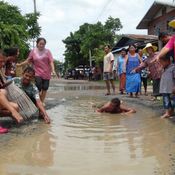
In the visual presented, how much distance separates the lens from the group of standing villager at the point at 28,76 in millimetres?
6082

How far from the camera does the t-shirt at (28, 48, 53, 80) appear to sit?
8727mm

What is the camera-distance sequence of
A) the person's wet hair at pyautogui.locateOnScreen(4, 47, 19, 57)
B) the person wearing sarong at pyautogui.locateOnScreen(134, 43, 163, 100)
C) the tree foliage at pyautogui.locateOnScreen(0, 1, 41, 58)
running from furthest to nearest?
the tree foliage at pyautogui.locateOnScreen(0, 1, 41, 58) < the person wearing sarong at pyautogui.locateOnScreen(134, 43, 163, 100) < the person's wet hair at pyautogui.locateOnScreen(4, 47, 19, 57)

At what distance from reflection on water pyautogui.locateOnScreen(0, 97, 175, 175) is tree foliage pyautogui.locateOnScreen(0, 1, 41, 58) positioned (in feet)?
69.0

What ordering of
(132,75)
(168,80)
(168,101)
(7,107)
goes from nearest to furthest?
(7,107)
(168,80)
(168,101)
(132,75)

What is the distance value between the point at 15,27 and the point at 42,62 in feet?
74.1

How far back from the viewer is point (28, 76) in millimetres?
6875

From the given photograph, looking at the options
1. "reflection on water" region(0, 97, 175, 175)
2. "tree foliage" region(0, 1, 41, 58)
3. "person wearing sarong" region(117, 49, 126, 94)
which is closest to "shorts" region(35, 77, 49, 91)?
"reflection on water" region(0, 97, 175, 175)

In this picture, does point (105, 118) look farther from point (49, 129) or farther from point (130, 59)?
point (130, 59)

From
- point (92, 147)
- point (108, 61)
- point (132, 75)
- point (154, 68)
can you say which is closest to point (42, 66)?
point (154, 68)

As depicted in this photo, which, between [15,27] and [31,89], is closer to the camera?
[31,89]

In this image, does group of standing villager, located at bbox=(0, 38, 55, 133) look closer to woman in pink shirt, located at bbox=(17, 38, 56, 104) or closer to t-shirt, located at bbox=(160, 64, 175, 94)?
woman in pink shirt, located at bbox=(17, 38, 56, 104)

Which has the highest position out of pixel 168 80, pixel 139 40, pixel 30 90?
pixel 139 40

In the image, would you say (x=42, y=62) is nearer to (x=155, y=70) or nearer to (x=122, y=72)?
(x=155, y=70)

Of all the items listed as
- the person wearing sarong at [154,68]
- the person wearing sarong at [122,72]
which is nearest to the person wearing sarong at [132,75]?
the person wearing sarong at [122,72]
